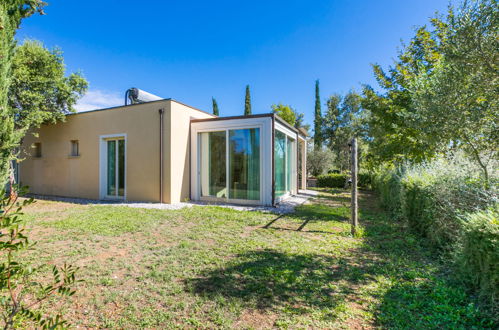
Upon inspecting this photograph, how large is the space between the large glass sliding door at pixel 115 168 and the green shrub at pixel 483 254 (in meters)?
10.8

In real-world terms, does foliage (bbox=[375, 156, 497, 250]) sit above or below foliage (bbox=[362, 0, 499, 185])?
below

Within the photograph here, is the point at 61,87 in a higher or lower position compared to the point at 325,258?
higher

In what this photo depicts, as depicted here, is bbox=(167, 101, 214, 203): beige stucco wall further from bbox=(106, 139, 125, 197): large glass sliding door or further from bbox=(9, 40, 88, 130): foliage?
bbox=(9, 40, 88, 130): foliage

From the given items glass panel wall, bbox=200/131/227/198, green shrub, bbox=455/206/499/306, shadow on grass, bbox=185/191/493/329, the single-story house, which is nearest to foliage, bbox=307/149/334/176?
the single-story house

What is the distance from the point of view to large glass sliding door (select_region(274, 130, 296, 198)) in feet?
30.6

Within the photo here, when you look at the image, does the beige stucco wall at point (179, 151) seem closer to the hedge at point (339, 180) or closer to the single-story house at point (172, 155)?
the single-story house at point (172, 155)

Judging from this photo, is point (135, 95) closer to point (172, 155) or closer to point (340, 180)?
point (172, 155)

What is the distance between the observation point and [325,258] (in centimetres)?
402

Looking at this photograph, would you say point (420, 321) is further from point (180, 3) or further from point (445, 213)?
point (180, 3)

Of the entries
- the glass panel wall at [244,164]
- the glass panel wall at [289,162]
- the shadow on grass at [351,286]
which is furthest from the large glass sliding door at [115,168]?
the shadow on grass at [351,286]

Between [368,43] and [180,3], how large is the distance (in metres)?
8.78

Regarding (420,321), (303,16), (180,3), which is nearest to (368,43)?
(303,16)

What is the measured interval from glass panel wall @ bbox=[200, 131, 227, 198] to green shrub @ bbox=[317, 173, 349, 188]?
12209mm

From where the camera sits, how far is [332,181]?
19031 mm
